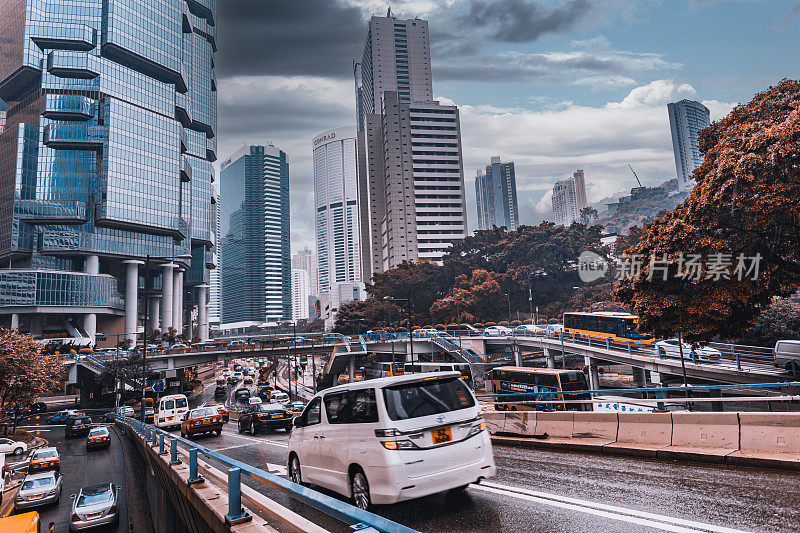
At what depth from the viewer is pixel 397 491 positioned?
21.5 ft

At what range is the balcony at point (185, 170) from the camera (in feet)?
419

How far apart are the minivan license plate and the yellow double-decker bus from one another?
37888 mm

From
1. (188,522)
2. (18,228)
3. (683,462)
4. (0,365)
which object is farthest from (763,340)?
(18,228)

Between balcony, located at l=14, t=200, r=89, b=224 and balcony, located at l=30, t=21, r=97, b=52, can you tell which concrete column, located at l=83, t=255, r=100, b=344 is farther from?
balcony, located at l=30, t=21, r=97, b=52

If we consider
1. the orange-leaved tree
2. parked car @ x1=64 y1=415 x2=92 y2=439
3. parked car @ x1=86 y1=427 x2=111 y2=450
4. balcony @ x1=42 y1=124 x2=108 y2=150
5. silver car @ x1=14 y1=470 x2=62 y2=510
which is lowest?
parked car @ x1=64 y1=415 x2=92 y2=439

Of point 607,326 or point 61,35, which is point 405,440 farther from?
point 61,35

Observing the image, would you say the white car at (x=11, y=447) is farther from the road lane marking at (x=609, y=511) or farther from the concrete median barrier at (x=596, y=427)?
the road lane marking at (x=609, y=511)

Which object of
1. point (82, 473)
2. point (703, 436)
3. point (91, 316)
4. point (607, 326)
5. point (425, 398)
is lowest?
point (82, 473)

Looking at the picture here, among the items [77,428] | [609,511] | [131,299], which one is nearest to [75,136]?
[131,299]

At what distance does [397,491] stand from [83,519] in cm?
1606

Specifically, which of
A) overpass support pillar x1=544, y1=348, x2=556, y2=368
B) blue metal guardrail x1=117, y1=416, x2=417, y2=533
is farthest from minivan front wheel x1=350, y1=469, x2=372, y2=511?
overpass support pillar x1=544, y1=348, x2=556, y2=368

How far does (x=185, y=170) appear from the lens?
129250 millimetres

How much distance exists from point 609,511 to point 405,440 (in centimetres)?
289

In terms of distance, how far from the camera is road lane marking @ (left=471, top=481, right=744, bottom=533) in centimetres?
568
